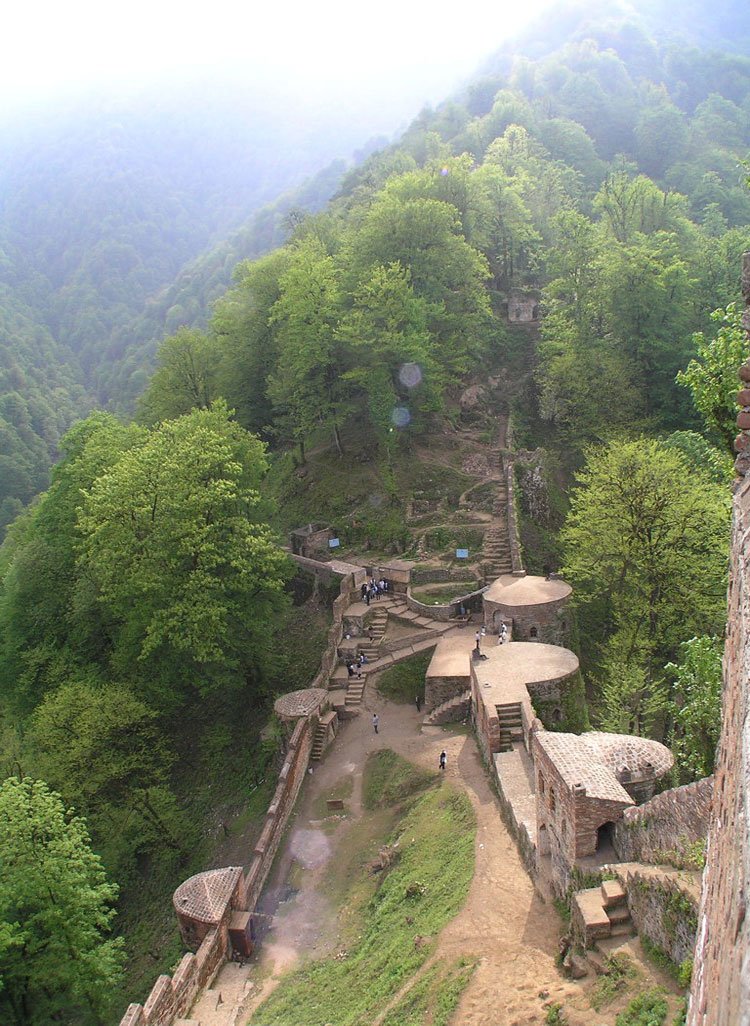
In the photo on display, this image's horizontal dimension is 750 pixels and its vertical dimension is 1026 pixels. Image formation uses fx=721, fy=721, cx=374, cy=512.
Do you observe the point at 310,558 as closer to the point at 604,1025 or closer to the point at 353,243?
the point at 353,243

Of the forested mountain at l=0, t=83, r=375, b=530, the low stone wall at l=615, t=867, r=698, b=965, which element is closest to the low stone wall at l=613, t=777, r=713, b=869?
the low stone wall at l=615, t=867, r=698, b=965

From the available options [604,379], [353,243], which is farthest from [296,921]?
[353,243]

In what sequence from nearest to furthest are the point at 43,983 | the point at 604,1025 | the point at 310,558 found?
the point at 604,1025 → the point at 43,983 → the point at 310,558

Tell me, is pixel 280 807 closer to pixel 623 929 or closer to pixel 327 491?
pixel 623 929

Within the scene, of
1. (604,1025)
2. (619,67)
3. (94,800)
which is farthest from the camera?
(619,67)

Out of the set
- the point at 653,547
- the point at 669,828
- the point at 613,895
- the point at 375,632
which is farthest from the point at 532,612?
→ the point at 613,895

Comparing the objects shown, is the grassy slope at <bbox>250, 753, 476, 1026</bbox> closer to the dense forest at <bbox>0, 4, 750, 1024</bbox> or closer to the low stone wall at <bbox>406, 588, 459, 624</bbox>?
the dense forest at <bbox>0, 4, 750, 1024</bbox>

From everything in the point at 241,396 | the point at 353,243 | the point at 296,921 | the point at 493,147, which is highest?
the point at 493,147

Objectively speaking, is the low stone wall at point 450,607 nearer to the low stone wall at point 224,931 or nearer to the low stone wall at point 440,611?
the low stone wall at point 440,611
